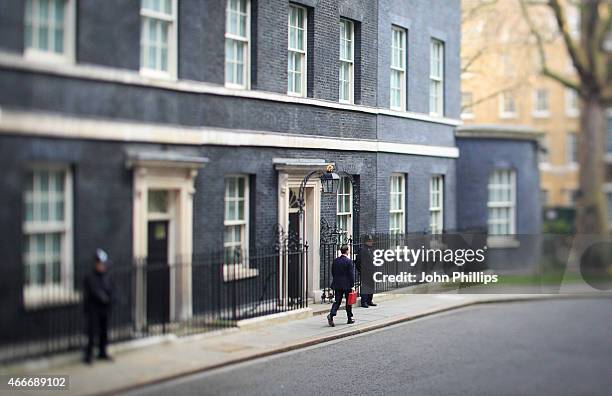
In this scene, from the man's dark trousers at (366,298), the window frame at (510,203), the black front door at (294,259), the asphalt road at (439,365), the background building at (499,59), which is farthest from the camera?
the background building at (499,59)

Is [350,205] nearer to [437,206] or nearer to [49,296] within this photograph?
[437,206]

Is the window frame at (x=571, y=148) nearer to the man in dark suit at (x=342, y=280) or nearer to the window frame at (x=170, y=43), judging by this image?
the man in dark suit at (x=342, y=280)

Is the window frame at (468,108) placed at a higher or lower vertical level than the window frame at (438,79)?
higher

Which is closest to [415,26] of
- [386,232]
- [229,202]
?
[386,232]

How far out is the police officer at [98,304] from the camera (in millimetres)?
6844

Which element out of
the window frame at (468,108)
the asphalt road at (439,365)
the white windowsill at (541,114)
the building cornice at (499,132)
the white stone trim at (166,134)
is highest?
the white windowsill at (541,114)

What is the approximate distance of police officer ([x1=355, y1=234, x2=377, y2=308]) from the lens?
12.0 metres

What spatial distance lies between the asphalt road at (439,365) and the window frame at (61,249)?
4.22ft

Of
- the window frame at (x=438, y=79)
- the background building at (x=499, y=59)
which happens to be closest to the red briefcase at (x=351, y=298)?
the window frame at (x=438, y=79)

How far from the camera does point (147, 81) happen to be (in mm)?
7887

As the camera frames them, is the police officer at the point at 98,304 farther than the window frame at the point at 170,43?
No

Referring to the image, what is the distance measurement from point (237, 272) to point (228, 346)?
1.07 meters

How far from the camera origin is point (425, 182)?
46.0ft

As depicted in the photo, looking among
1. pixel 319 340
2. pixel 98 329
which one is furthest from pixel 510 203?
pixel 98 329
